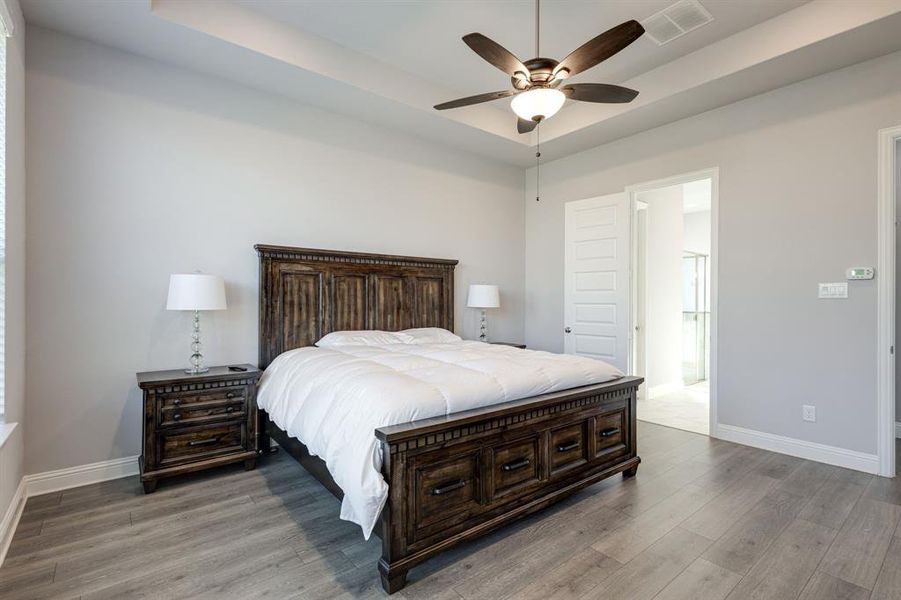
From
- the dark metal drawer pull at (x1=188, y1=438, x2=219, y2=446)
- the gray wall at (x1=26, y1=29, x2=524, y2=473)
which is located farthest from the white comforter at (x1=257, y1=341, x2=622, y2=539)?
the gray wall at (x1=26, y1=29, x2=524, y2=473)

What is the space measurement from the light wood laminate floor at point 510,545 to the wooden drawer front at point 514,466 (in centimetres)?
26

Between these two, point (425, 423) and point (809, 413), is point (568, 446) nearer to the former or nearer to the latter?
point (425, 423)

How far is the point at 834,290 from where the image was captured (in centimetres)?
335

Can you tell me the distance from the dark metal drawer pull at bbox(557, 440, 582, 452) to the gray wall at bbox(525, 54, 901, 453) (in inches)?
85.1

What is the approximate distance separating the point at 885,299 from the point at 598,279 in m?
2.38

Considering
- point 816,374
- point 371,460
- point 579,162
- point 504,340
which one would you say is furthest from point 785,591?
point 579,162

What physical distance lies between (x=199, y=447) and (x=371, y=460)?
71.2 inches

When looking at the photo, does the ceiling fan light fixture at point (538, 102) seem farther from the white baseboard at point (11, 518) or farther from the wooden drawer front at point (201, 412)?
the white baseboard at point (11, 518)

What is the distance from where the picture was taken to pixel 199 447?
297 centimetres

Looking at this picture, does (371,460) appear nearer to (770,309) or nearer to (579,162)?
(770,309)

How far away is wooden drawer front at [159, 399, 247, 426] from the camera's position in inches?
113

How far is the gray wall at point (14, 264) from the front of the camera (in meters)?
2.35

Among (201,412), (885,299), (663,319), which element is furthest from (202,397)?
(663,319)

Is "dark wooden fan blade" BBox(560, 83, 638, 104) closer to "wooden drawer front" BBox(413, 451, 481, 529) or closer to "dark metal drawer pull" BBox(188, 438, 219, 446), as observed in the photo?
"wooden drawer front" BBox(413, 451, 481, 529)
